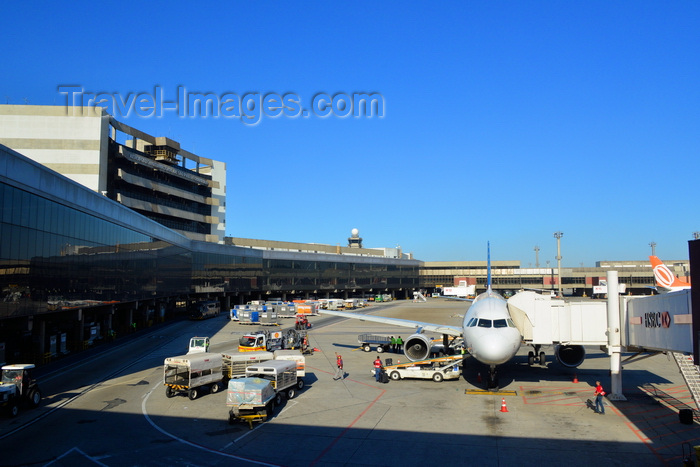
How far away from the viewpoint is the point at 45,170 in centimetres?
3728

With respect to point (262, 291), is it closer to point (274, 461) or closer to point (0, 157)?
point (0, 157)

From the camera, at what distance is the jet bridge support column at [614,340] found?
29328 millimetres

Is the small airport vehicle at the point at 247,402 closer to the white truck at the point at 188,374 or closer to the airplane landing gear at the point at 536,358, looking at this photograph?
the white truck at the point at 188,374

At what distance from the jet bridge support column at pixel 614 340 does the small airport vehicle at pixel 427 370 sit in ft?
32.0

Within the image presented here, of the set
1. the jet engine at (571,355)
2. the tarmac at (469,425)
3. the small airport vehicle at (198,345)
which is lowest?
the tarmac at (469,425)

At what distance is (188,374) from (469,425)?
16.4 m

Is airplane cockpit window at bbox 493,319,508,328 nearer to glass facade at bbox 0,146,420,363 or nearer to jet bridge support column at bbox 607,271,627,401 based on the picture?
jet bridge support column at bbox 607,271,627,401

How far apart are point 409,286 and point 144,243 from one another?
110 m

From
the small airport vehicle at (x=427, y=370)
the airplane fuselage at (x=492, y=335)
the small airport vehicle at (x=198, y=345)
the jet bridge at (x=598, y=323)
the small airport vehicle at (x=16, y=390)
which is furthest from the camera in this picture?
the small airport vehicle at (x=198, y=345)

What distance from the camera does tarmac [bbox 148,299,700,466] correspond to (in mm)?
19766

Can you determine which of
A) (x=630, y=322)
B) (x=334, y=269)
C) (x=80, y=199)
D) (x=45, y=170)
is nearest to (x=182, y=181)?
(x=334, y=269)

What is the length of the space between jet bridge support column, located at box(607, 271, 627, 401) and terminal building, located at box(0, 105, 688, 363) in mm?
38358

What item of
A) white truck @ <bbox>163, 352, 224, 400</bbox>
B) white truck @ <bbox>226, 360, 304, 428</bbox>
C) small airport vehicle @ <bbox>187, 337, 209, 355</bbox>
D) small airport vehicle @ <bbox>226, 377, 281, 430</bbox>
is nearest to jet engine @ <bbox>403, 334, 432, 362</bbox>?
white truck @ <bbox>226, 360, 304, 428</bbox>

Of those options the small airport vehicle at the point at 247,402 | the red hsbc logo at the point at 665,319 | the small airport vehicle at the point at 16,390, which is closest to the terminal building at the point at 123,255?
the small airport vehicle at the point at 16,390
